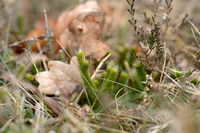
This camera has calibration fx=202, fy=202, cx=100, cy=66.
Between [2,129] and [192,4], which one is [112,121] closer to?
[2,129]

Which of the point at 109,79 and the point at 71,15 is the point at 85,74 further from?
the point at 71,15

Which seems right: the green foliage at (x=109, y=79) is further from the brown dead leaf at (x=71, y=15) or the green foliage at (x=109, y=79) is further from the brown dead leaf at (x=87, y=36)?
the brown dead leaf at (x=71, y=15)

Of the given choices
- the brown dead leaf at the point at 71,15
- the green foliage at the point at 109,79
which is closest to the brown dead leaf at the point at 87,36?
the brown dead leaf at the point at 71,15

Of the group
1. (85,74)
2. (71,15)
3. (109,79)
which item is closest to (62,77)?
(85,74)

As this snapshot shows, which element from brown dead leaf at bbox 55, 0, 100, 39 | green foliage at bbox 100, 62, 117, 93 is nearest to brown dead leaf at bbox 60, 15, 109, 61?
brown dead leaf at bbox 55, 0, 100, 39

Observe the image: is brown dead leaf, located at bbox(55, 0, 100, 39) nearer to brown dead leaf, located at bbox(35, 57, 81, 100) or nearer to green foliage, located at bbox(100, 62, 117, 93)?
brown dead leaf, located at bbox(35, 57, 81, 100)
